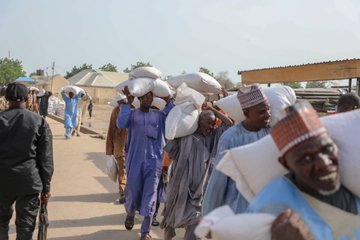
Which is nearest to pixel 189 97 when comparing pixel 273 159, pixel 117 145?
pixel 273 159

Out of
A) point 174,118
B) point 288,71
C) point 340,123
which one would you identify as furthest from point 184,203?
point 288,71

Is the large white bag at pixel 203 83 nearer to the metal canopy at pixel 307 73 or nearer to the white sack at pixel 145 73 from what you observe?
the white sack at pixel 145 73

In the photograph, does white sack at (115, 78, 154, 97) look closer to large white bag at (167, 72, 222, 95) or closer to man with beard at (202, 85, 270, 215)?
large white bag at (167, 72, 222, 95)

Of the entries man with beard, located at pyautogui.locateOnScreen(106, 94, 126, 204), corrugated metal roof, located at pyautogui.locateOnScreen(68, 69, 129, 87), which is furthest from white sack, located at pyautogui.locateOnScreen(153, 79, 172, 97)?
corrugated metal roof, located at pyautogui.locateOnScreen(68, 69, 129, 87)

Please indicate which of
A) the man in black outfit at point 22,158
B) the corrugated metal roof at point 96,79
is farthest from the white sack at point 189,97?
the corrugated metal roof at point 96,79

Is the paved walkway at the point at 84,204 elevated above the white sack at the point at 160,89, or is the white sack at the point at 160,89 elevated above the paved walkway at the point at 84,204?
the white sack at the point at 160,89

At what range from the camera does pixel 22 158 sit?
4148 millimetres

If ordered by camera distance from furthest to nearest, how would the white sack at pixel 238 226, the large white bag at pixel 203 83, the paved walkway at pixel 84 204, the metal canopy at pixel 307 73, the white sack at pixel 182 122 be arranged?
the metal canopy at pixel 307 73 < the paved walkway at pixel 84 204 < the large white bag at pixel 203 83 < the white sack at pixel 182 122 < the white sack at pixel 238 226

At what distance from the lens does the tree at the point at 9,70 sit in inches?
3017

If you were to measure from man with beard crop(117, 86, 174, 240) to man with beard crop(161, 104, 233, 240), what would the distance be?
0.87 meters

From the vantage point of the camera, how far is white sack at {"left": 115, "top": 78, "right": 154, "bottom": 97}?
18.1 ft

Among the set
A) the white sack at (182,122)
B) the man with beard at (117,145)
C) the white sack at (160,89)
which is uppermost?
the white sack at (160,89)

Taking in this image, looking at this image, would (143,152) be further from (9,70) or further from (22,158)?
(9,70)

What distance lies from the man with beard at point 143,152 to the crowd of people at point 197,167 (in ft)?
0.04
